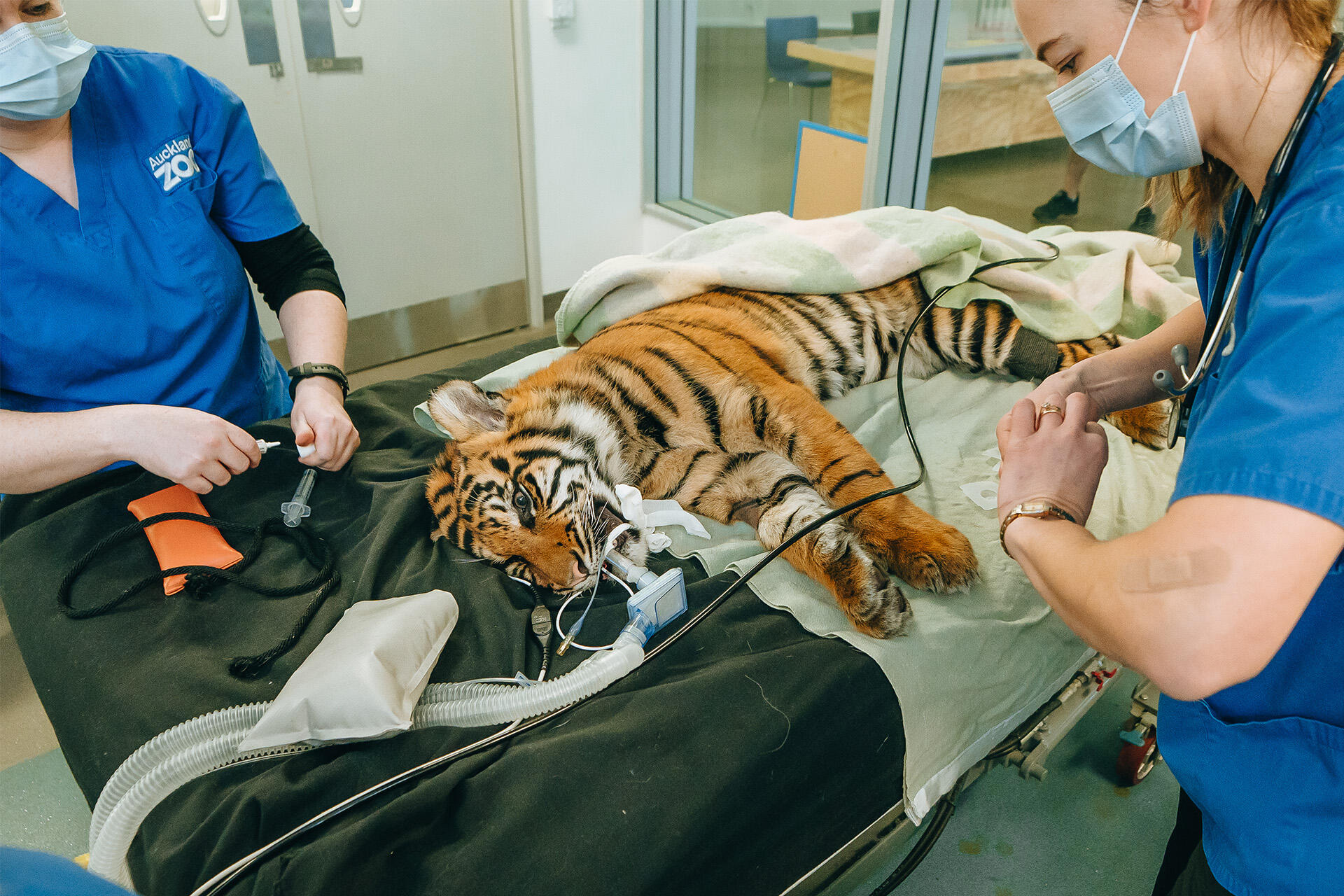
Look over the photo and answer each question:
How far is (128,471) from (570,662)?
103 cm

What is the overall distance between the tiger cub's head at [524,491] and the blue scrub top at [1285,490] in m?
0.86

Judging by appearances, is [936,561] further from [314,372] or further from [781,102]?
[781,102]

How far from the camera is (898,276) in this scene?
2.06 metres

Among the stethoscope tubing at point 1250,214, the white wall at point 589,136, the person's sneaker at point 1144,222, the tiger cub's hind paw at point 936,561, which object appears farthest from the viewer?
the white wall at point 589,136

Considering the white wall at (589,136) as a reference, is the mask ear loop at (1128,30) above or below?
above

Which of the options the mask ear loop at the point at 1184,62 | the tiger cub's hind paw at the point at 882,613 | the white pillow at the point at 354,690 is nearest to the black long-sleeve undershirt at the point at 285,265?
the white pillow at the point at 354,690

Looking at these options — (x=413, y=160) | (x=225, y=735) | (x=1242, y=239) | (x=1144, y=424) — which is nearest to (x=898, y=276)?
(x=1144, y=424)

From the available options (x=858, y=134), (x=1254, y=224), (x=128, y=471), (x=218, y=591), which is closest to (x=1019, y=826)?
(x=1254, y=224)

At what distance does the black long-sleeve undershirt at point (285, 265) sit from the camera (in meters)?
1.75

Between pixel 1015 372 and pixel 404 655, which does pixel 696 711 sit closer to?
pixel 404 655

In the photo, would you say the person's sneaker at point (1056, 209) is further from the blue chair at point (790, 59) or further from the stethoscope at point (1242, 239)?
the stethoscope at point (1242, 239)

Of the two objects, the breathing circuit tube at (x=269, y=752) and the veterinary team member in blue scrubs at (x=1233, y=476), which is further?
the breathing circuit tube at (x=269, y=752)

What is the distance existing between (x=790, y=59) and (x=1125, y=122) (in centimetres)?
328

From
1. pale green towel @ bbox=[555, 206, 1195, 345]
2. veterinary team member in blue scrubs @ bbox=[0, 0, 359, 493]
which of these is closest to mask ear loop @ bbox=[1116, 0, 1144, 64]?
pale green towel @ bbox=[555, 206, 1195, 345]
